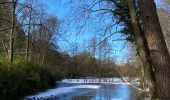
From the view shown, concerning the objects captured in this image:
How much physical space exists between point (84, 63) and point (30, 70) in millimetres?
67938

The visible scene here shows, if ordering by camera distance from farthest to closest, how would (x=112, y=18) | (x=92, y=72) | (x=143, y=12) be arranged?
(x=92, y=72) < (x=112, y=18) < (x=143, y=12)

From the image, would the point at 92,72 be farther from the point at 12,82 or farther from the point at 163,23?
the point at 12,82

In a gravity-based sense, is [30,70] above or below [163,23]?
below

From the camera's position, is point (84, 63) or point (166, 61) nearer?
point (166, 61)

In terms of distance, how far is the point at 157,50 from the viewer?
480 cm

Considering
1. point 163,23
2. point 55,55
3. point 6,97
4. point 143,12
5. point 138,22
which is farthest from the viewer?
point 55,55

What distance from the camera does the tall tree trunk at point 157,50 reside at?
182 inches

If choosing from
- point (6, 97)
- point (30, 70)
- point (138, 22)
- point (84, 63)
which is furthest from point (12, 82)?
point (84, 63)

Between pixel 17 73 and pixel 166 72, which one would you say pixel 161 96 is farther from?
pixel 17 73

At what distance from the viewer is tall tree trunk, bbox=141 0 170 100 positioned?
4.63 meters

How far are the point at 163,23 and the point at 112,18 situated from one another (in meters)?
23.8

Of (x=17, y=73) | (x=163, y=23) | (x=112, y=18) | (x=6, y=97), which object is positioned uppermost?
(x=163, y=23)

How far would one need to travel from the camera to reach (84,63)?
105688mm

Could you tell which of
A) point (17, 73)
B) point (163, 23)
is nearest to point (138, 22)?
point (17, 73)
